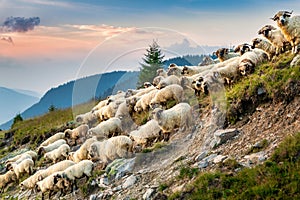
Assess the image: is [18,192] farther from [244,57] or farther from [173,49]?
[244,57]

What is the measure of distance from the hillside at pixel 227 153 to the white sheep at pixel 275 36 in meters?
0.84

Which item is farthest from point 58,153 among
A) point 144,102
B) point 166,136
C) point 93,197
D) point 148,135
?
point 93,197

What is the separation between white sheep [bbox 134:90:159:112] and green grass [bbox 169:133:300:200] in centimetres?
919

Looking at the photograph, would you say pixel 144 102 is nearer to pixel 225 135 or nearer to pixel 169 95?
pixel 169 95

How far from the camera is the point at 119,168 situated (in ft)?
53.1

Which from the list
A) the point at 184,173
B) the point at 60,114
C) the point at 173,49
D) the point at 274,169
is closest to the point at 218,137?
the point at 184,173

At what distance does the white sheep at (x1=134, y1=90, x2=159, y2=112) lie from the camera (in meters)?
21.1

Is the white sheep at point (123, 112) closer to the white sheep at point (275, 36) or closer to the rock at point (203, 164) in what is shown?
the white sheep at point (275, 36)

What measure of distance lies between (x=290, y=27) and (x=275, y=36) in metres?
1.18

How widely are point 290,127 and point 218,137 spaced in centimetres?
237

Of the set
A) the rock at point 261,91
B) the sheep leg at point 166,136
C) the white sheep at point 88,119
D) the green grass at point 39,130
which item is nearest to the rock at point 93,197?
the sheep leg at point 166,136

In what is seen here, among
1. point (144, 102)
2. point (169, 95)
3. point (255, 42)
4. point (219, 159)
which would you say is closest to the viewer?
point (219, 159)

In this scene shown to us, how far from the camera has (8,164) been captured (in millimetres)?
23688

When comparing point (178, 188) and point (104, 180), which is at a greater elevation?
point (178, 188)
